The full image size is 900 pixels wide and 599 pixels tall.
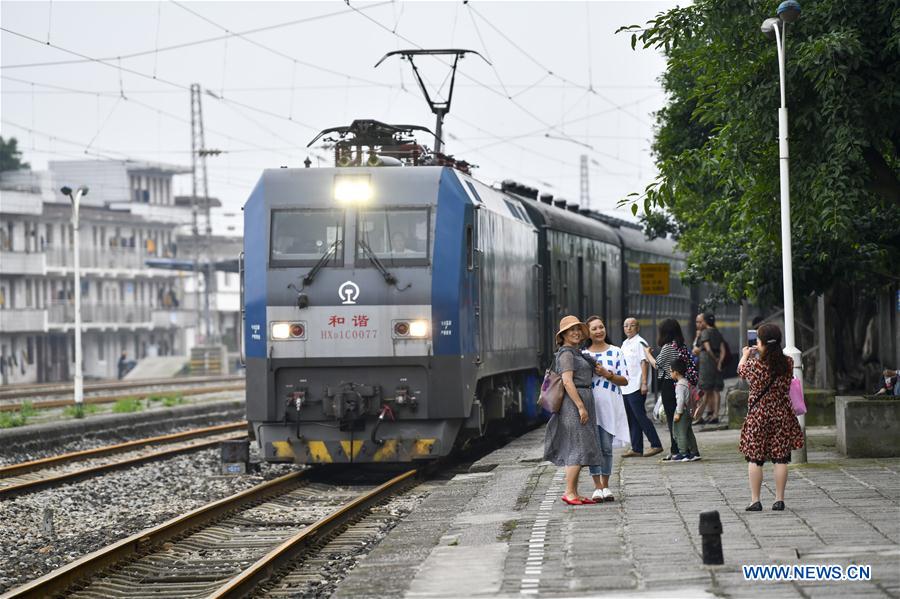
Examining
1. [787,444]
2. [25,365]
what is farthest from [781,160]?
[25,365]

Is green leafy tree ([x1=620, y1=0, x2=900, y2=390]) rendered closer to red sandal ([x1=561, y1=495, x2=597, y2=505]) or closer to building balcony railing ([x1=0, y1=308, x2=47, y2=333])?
red sandal ([x1=561, y1=495, x2=597, y2=505])

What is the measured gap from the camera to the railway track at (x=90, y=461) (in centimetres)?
1994

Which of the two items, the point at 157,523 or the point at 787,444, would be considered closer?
the point at 787,444

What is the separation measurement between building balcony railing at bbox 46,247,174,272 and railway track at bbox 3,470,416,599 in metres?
59.5

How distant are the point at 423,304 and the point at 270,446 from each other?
8.00 feet

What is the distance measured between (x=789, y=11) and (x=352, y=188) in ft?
19.0

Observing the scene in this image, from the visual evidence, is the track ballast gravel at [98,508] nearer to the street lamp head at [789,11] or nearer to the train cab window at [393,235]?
the train cab window at [393,235]

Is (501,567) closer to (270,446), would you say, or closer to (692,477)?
(692,477)

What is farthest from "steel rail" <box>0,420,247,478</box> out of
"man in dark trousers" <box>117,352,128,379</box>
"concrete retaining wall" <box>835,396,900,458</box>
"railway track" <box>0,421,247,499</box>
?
"man in dark trousers" <box>117,352,128,379</box>

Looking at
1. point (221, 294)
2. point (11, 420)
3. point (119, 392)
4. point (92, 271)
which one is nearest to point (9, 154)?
point (221, 294)

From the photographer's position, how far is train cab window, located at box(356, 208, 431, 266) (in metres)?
18.3

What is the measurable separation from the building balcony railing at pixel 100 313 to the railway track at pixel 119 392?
53.1 feet

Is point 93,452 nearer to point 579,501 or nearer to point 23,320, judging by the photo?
point 579,501

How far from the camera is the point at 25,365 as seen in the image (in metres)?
72.4
